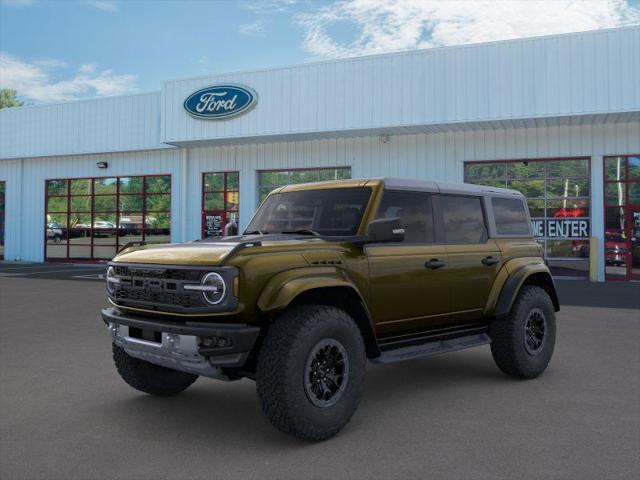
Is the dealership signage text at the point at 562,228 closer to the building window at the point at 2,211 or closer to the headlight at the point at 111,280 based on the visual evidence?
the headlight at the point at 111,280

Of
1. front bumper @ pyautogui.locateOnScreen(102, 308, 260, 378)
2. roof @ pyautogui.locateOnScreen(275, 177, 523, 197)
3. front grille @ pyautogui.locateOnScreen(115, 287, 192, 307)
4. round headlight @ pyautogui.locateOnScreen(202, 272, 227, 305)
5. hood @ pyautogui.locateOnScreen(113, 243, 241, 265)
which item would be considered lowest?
front bumper @ pyautogui.locateOnScreen(102, 308, 260, 378)

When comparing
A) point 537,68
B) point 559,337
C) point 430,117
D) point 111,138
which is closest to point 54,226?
point 111,138

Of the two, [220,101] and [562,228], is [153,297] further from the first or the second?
[220,101]

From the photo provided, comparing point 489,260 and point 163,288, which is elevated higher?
point 489,260

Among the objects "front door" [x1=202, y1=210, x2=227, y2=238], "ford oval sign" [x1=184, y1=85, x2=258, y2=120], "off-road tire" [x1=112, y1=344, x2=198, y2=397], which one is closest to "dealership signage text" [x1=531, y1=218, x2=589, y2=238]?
"ford oval sign" [x1=184, y1=85, x2=258, y2=120]

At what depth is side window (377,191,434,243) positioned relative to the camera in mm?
5293

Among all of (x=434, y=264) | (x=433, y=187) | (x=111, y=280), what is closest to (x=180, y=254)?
(x=111, y=280)

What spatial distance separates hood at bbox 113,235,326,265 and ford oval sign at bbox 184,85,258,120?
16.5 m

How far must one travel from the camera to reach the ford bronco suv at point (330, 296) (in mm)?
4129

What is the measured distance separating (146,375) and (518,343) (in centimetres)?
345

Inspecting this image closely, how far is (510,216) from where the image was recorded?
21.5 feet

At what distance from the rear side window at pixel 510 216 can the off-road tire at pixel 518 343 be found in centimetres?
67

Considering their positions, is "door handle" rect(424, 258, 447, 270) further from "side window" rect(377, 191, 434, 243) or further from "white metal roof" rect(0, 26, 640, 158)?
"white metal roof" rect(0, 26, 640, 158)

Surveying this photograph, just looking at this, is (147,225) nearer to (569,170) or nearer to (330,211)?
(569,170)
